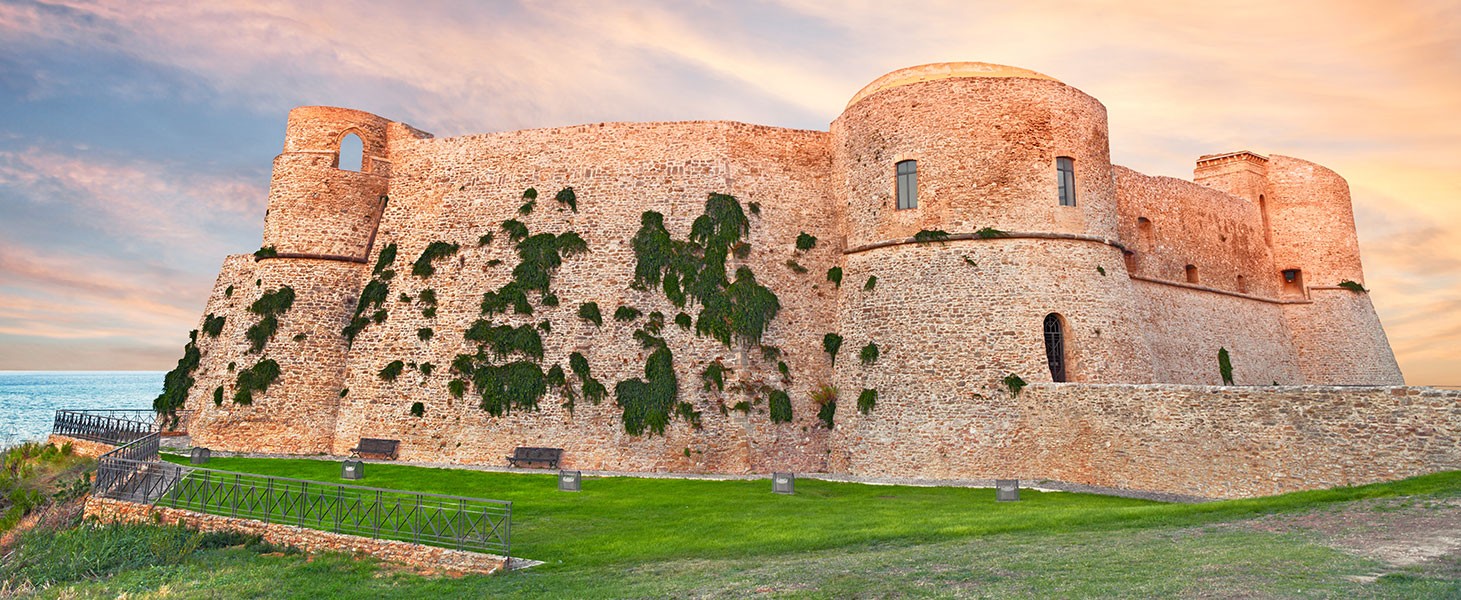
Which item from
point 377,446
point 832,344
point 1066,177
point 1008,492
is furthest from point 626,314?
point 1066,177

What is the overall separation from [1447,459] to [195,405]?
3324 cm

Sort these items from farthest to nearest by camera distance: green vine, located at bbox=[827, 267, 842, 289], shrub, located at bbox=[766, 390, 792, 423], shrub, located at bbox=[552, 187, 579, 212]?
shrub, located at bbox=[552, 187, 579, 212]
green vine, located at bbox=[827, 267, 842, 289]
shrub, located at bbox=[766, 390, 792, 423]

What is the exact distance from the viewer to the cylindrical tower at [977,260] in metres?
21.0

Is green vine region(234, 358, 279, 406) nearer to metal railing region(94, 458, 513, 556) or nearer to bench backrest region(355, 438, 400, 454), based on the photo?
bench backrest region(355, 438, 400, 454)

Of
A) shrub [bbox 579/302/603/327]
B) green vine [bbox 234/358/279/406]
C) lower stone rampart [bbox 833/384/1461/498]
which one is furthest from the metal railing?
lower stone rampart [bbox 833/384/1461/498]

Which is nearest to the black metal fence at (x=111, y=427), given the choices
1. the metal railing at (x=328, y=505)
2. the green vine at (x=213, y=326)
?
the green vine at (x=213, y=326)

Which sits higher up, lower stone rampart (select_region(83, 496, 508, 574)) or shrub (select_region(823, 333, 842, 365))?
shrub (select_region(823, 333, 842, 365))

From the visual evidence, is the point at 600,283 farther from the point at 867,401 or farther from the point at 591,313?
the point at 867,401

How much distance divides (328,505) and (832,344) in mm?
14657

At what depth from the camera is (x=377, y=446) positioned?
79.6 ft

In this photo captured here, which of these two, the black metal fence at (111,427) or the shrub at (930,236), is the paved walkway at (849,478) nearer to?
the black metal fence at (111,427)

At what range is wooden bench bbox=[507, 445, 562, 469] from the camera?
22609mm

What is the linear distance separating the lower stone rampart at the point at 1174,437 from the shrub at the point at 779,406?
1.66 meters

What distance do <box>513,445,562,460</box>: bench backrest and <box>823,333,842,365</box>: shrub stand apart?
346 inches
